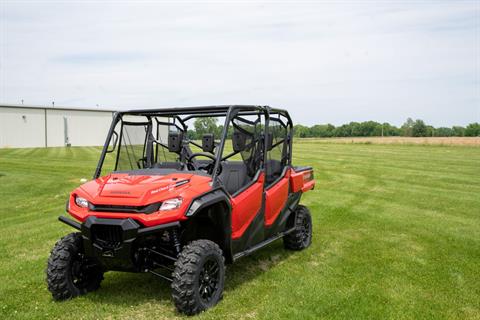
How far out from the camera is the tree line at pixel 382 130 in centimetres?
11138

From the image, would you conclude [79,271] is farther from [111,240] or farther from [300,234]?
[300,234]

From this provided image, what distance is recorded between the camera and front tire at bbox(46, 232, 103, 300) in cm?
500

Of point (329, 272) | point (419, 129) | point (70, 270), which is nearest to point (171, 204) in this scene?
point (70, 270)

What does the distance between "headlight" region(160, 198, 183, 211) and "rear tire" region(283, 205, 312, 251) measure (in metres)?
3.01

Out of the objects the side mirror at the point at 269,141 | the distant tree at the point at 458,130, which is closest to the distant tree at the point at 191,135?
the side mirror at the point at 269,141

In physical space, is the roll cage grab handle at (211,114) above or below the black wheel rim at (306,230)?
above

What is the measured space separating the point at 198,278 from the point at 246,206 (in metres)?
1.28

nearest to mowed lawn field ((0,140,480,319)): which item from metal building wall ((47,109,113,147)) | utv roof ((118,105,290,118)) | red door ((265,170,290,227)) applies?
red door ((265,170,290,227))

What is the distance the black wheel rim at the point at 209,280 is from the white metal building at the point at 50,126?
50.9 meters

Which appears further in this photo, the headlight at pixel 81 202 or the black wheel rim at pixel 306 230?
the black wheel rim at pixel 306 230

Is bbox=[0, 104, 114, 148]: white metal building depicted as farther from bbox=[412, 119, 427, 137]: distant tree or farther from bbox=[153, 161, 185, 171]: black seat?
bbox=[412, 119, 427, 137]: distant tree

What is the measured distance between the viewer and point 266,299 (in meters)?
5.27

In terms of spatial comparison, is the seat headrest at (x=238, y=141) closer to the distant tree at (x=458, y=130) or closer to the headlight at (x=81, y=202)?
the headlight at (x=81, y=202)

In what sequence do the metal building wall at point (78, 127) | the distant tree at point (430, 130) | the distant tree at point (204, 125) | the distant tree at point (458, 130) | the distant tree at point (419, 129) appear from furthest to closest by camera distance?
the distant tree at point (419, 129), the distant tree at point (458, 130), the distant tree at point (430, 130), the metal building wall at point (78, 127), the distant tree at point (204, 125)
